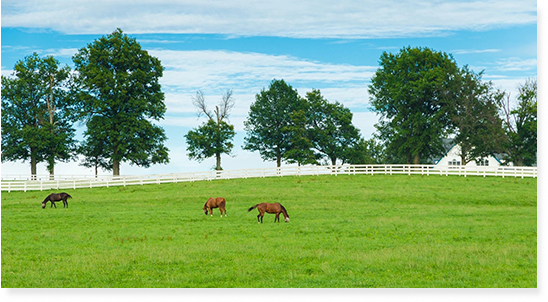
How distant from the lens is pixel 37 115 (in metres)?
48.2

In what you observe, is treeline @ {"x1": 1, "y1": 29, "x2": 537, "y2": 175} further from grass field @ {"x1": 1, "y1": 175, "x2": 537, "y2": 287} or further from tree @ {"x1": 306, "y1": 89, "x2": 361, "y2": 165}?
grass field @ {"x1": 1, "y1": 175, "x2": 537, "y2": 287}

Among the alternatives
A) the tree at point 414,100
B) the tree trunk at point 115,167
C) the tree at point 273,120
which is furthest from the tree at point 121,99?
the tree at point 414,100

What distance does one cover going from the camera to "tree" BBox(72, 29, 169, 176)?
46219 mm

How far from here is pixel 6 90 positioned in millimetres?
45062

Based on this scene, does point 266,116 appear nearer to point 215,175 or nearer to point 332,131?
point 332,131

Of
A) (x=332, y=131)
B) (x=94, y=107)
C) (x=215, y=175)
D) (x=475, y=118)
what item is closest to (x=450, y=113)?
(x=475, y=118)

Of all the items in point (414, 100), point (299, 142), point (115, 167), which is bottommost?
point (115, 167)

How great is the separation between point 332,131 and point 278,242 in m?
42.7

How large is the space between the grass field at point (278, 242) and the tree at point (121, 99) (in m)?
15.2

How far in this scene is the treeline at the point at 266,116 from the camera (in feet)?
153

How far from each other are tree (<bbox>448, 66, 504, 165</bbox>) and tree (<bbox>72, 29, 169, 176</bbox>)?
2886cm

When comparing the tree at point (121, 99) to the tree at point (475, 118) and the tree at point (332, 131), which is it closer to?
the tree at point (332, 131)

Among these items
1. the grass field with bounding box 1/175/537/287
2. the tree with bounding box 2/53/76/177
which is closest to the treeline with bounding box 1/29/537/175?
the tree with bounding box 2/53/76/177
